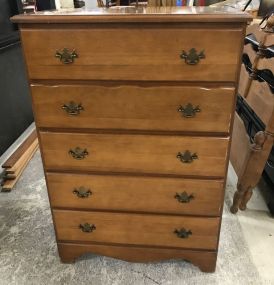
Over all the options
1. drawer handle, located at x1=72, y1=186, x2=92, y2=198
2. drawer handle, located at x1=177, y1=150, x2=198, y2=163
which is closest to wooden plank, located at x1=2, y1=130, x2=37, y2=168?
drawer handle, located at x1=72, y1=186, x2=92, y2=198

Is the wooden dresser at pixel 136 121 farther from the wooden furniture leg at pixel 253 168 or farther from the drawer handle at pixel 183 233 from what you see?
the wooden furniture leg at pixel 253 168

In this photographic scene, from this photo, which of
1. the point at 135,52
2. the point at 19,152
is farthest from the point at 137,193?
the point at 19,152

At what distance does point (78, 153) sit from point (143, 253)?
558mm

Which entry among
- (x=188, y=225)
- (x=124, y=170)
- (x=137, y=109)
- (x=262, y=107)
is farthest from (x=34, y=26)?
(x=262, y=107)

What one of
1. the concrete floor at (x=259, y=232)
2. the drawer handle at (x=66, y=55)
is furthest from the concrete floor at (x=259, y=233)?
the drawer handle at (x=66, y=55)

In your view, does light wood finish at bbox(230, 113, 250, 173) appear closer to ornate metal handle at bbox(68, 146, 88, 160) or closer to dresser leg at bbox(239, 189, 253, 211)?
dresser leg at bbox(239, 189, 253, 211)

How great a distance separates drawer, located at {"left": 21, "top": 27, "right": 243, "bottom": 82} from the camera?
3.02 feet

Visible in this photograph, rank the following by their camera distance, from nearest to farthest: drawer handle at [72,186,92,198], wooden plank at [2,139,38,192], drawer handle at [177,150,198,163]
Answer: drawer handle at [177,150,198,163], drawer handle at [72,186,92,198], wooden plank at [2,139,38,192]

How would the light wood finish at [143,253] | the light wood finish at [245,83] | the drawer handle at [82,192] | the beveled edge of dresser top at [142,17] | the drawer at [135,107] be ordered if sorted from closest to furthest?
the beveled edge of dresser top at [142,17] < the drawer at [135,107] < the drawer handle at [82,192] < the light wood finish at [143,253] < the light wood finish at [245,83]

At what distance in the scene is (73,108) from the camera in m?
1.06

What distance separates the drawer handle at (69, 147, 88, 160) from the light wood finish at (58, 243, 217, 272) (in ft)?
1.54

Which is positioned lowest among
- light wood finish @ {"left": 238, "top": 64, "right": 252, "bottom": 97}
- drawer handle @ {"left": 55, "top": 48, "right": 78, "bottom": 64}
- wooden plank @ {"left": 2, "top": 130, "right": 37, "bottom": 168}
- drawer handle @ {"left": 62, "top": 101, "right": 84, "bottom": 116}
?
wooden plank @ {"left": 2, "top": 130, "right": 37, "bottom": 168}

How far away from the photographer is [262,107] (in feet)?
5.21

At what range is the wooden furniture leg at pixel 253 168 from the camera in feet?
4.96
